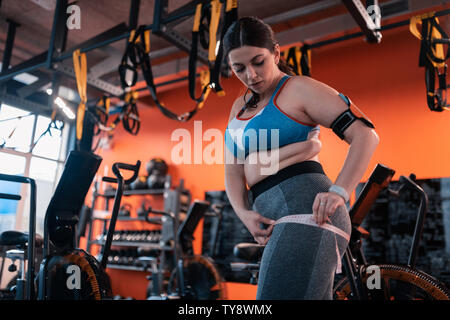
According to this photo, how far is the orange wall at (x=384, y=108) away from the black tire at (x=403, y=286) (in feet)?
5.84

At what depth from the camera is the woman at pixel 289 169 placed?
0.95 metres

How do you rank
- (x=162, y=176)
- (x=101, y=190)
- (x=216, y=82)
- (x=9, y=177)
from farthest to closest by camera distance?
(x=101, y=190) → (x=162, y=176) → (x=216, y=82) → (x=9, y=177)

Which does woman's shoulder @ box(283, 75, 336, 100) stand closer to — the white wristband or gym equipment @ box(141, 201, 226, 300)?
the white wristband

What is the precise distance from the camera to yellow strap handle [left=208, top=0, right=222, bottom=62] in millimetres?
2838

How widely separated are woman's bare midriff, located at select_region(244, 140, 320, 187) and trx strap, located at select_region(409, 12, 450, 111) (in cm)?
250

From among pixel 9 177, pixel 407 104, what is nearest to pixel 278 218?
pixel 9 177

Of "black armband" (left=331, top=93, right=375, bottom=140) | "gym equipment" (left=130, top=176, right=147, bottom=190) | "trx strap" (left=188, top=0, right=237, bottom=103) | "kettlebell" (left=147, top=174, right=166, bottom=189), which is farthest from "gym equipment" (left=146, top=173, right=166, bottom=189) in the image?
"black armband" (left=331, top=93, right=375, bottom=140)

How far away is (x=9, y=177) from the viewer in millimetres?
2295

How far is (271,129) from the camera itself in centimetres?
109

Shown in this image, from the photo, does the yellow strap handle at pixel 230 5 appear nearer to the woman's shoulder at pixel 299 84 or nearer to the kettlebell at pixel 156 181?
the woman's shoulder at pixel 299 84

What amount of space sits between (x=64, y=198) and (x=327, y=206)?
1687 mm

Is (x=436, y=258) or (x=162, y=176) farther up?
(x=162, y=176)

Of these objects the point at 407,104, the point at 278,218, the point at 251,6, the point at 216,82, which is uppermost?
the point at 251,6

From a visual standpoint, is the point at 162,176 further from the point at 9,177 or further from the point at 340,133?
the point at 340,133
